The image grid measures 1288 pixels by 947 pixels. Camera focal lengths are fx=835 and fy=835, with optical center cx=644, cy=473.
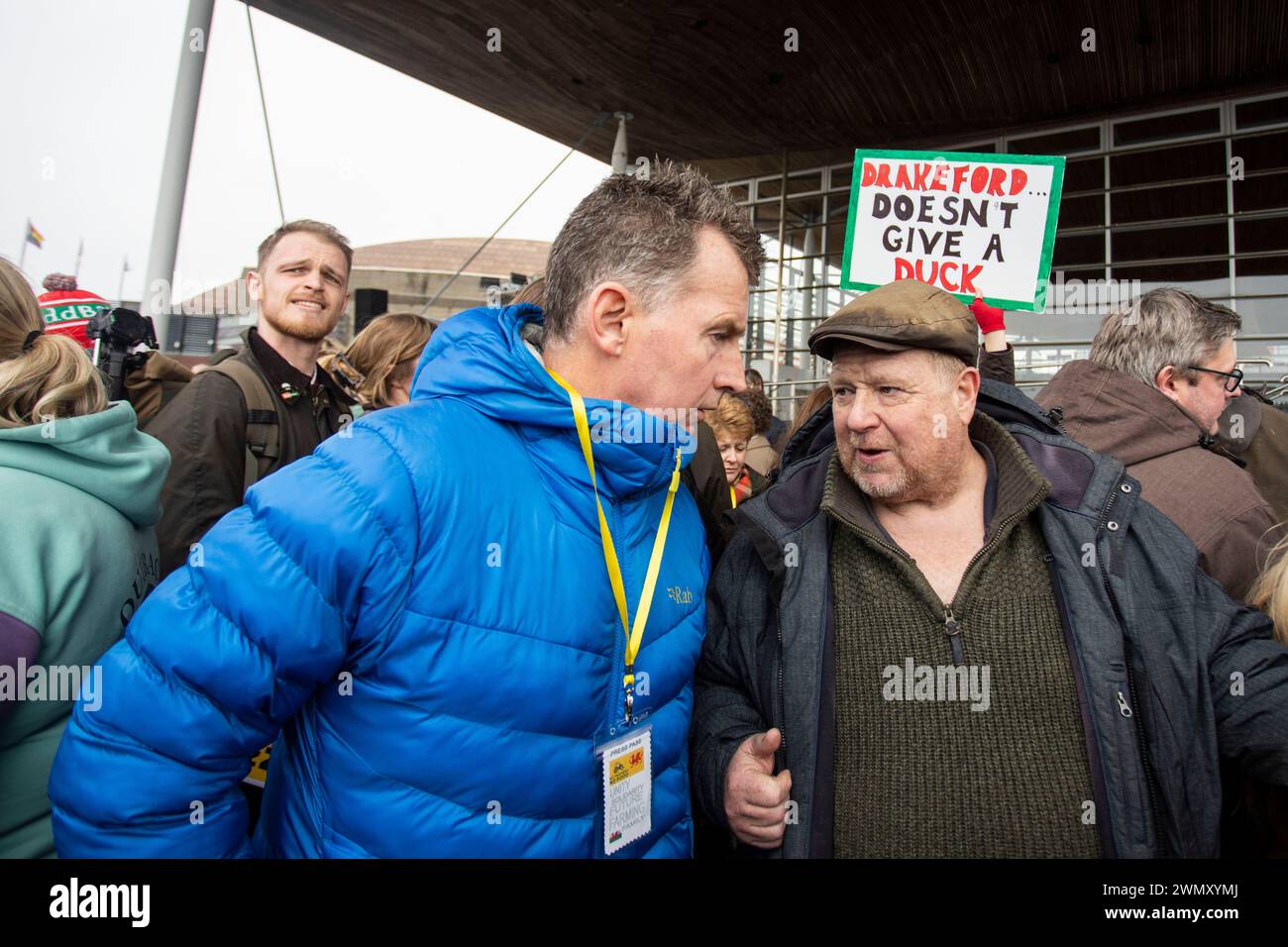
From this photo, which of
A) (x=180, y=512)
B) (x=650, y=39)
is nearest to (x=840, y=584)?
(x=180, y=512)

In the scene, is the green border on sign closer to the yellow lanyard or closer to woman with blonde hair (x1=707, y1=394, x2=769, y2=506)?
woman with blonde hair (x1=707, y1=394, x2=769, y2=506)

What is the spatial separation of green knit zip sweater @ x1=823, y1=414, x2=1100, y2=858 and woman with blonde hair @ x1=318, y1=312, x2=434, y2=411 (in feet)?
7.69

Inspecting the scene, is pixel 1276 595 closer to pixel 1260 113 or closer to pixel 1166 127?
pixel 1260 113

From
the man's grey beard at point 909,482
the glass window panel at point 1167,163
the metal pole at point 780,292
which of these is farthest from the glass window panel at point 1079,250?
the man's grey beard at point 909,482

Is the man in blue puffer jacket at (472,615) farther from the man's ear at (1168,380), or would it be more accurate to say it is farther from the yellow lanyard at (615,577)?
the man's ear at (1168,380)

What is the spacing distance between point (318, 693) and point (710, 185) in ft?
4.03

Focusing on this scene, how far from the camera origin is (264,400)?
10.2 feet

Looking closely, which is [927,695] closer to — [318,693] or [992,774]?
[992,774]

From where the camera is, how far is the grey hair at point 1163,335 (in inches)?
112

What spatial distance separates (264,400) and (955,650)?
8.29 feet

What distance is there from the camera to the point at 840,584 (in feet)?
6.67

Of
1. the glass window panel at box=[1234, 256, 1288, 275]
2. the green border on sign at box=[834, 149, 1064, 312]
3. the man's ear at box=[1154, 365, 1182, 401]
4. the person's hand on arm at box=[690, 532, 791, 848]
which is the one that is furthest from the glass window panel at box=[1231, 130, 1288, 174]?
the person's hand on arm at box=[690, 532, 791, 848]

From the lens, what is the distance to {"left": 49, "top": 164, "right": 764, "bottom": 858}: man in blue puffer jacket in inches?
49.7

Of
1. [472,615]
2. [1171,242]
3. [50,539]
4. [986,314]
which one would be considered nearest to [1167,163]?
[1171,242]
